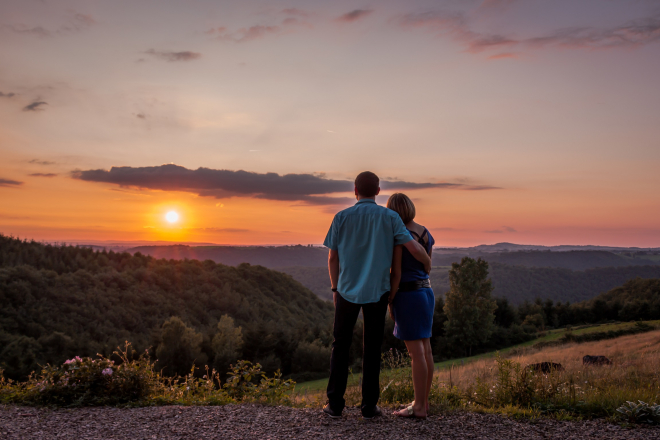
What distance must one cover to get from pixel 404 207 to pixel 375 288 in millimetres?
901

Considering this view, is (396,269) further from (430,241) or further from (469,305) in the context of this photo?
(469,305)

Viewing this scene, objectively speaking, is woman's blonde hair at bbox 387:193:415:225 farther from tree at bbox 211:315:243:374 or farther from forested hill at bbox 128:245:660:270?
forested hill at bbox 128:245:660:270

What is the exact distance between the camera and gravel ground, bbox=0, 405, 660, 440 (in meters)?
3.88

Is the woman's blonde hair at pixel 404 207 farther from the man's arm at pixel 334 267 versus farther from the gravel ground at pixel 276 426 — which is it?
the gravel ground at pixel 276 426

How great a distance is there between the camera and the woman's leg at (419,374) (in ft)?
13.7

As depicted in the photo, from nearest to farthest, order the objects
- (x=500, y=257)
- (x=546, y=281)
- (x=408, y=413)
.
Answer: (x=408, y=413), (x=546, y=281), (x=500, y=257)

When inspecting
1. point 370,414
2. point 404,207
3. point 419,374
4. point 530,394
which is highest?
point 404,207

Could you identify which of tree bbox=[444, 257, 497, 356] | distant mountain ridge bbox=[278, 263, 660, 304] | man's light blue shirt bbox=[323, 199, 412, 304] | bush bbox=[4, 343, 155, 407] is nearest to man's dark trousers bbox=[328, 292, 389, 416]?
man's light blue shirt bbox=[323, 199, 412, 304]

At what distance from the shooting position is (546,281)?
86750 millimetres

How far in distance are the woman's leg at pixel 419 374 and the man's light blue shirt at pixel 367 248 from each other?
0.64 m

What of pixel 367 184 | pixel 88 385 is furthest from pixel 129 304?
pixel 367 184

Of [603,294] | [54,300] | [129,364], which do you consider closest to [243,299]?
[54,300]

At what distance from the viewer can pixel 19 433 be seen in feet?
13.2

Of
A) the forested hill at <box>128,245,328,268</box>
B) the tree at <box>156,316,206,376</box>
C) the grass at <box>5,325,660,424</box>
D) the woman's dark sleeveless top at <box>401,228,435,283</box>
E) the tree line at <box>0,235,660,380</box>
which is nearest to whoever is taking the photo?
the woman's dark sleeveless top at <box>401,228,435,283</box>
